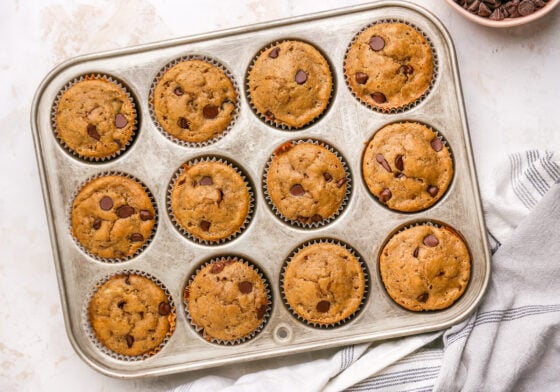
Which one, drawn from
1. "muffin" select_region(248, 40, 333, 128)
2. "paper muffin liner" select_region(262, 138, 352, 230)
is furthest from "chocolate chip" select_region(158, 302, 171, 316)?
"muffin" select_region(248, 40, 333, 128)

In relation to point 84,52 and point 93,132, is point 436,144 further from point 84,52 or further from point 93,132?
point 84,52

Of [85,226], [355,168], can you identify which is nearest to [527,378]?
[355,168]

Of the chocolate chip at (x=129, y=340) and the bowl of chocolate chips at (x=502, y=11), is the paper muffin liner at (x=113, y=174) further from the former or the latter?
the bowl of chocolate chips at (x=502, y=11)

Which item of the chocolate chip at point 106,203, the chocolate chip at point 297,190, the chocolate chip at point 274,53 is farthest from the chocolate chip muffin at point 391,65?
the chocolate chip at point 106,203

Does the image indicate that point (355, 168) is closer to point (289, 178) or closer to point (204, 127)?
point (289, 178)

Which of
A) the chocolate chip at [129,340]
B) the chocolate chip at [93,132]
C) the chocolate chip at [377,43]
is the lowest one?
the chocolate chip at [129,340]
